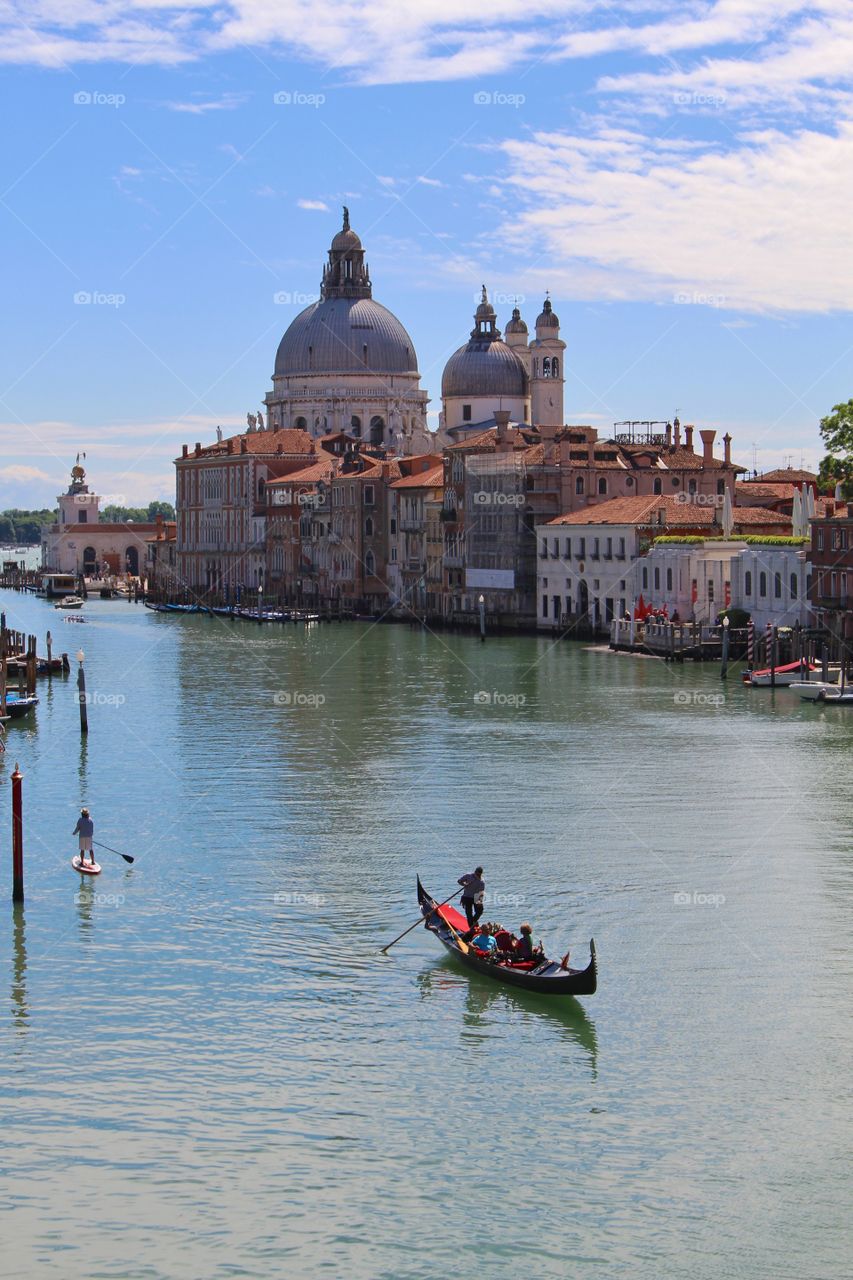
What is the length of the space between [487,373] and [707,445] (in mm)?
33368

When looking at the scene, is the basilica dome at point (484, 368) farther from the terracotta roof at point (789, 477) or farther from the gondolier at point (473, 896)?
the gondolier at point (473, 896)

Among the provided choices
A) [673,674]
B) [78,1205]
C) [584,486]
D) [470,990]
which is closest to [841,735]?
[673,674]

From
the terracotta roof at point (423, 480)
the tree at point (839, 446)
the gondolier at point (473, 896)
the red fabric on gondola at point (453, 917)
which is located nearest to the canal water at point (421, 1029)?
the red fabric on gondola at point (453, 917)

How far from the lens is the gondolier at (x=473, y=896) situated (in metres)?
20.6

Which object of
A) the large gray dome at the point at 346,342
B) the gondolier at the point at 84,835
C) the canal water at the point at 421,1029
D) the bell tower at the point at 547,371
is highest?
the large gray dome at the point at 346,342

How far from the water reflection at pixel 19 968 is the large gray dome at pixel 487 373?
3600 inches

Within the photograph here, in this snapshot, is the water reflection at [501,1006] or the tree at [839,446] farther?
the tree at [839,446]

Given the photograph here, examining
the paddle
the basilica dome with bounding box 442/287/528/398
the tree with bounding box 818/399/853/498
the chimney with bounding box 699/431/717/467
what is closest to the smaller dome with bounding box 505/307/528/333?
the basilica dome with bounding box 442/287/528/398

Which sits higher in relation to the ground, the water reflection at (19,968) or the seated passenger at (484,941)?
the seated passenger at (484,941)

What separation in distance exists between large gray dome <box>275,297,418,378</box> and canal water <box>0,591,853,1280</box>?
320 feet

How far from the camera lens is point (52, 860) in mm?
25109

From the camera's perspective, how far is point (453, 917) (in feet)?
68.2

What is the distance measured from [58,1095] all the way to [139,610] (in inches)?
3767

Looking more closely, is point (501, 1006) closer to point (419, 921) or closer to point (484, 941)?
point (484, 941)
